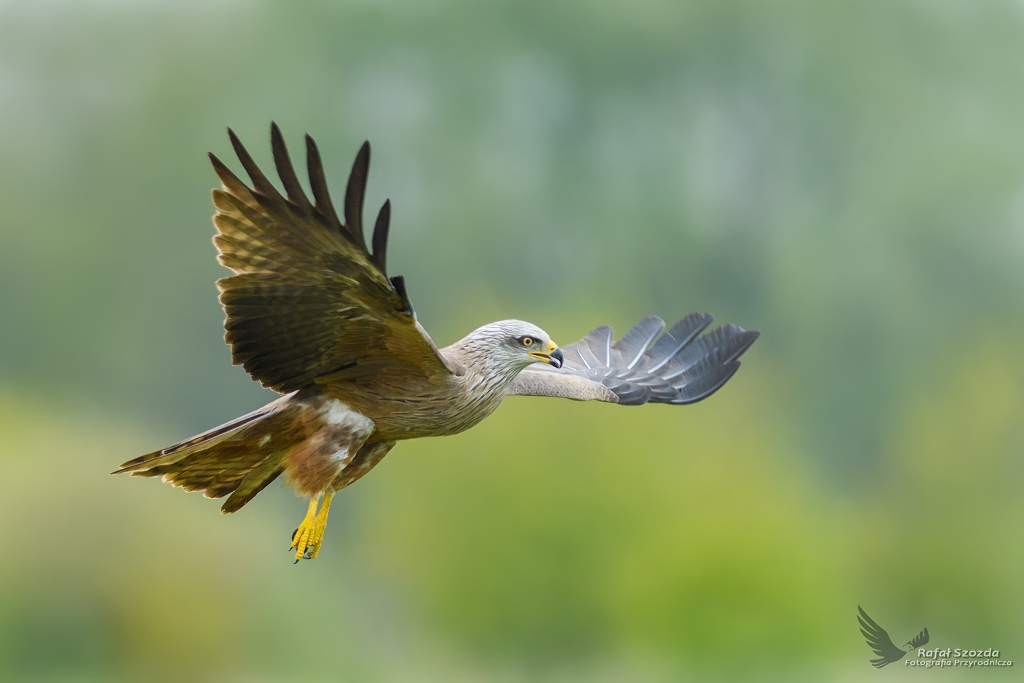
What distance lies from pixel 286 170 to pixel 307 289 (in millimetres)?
635

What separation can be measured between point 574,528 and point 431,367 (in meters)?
22.0

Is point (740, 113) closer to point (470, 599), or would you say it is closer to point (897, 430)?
point (897, 430)

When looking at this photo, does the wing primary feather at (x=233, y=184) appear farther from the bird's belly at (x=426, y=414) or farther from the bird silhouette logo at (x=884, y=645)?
the bird silhouette logo at (x=884, y=645)

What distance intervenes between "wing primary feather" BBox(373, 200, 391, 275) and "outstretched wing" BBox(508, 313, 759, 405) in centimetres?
270

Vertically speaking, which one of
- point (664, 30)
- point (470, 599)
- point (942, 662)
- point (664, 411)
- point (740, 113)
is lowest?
point (942, 662)

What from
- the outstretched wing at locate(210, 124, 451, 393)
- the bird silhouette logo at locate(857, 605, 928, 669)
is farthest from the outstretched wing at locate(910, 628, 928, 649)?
the outstretched wing at locate(210, 124, 451, 393)

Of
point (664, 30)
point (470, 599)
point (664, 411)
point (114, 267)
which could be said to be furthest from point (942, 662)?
point (664, 30)

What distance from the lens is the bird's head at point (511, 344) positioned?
18.5ft

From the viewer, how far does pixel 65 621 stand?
1115 inches

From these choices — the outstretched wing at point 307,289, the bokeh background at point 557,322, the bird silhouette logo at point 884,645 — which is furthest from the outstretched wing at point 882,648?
the outstretched wing at point 307,289

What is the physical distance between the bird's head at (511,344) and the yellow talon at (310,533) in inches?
42.1

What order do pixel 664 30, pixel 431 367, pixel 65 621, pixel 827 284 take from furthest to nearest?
pixel 664 30
pixel 827 284
pixel 65 621
pixel 431 367

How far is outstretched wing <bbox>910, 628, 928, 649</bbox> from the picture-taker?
26.8m

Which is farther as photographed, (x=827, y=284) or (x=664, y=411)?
(x=827, y=284)
